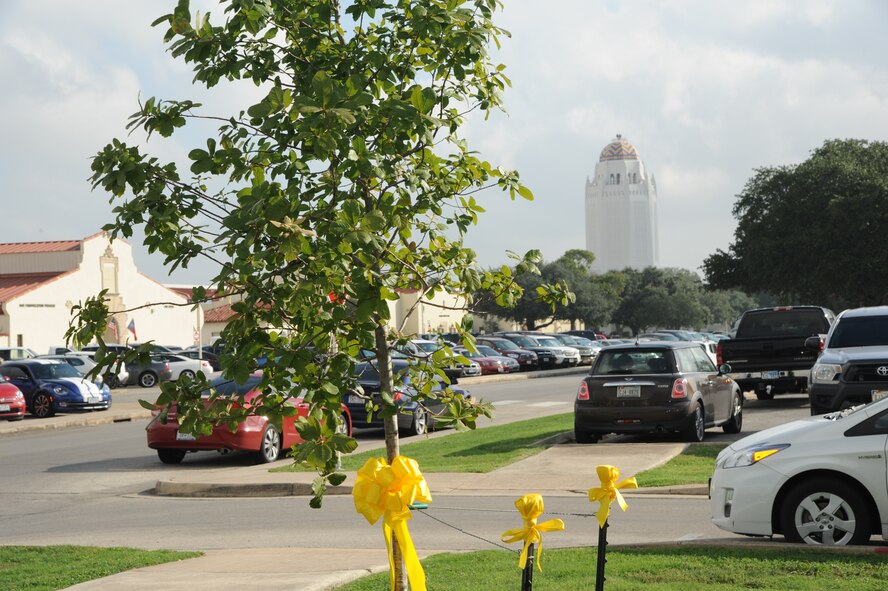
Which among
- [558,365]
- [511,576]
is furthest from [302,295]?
[558,365]

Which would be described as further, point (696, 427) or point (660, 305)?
point (660, 305)

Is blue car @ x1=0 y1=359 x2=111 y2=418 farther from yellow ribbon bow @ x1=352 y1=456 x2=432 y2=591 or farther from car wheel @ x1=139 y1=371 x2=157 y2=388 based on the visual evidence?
yellow ribbon bow @ x1=352 y1=456 x2=432 y2=591

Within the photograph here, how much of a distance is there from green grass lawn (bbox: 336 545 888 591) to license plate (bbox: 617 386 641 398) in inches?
360

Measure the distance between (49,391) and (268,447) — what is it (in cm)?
1484

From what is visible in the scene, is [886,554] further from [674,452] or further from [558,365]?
[558,365]

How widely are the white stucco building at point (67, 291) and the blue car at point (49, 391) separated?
106 feet

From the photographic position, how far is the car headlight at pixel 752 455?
941 centimetres

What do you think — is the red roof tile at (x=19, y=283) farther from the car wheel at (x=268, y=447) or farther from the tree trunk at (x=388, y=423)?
the tree trunk at (x=388, y=423)

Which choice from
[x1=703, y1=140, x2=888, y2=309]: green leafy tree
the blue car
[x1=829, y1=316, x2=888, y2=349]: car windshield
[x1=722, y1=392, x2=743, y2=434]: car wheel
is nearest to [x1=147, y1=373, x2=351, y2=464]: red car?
[x1=722, y1=392, x2=743, y2=434]: car wheel

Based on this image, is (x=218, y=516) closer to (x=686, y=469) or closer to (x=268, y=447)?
(x=268, y=447)

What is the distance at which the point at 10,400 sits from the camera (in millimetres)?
29703

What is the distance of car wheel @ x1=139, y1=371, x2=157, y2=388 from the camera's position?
48.1 meters

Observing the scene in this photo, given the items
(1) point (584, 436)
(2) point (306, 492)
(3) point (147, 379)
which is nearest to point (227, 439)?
(2) point (306, 492)

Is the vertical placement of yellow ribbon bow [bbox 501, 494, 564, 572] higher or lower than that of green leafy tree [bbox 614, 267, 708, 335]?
lower
